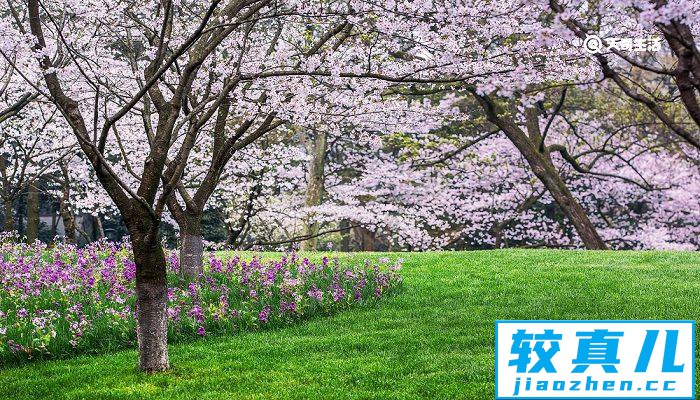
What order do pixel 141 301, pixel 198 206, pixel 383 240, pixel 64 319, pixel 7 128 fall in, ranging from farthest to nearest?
pixel 383 240 → pixel 7 128 → pixel 198 206 → pixel 64 319 → pixel 141 301

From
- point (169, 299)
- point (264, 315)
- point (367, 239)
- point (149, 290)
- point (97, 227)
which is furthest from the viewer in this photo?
point (367, 239)

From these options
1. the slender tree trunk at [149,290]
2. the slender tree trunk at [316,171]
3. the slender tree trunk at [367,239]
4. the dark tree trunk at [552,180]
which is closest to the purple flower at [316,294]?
the slender tree trunk at [149,290]

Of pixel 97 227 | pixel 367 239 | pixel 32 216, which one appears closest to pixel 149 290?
pixel 32 216

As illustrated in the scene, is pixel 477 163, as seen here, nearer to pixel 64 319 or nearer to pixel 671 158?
pixel 671 158

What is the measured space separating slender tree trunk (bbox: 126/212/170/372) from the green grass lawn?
9.1 inches

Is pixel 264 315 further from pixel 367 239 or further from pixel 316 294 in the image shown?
pixel 367 239

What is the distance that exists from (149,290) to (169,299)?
2772mm

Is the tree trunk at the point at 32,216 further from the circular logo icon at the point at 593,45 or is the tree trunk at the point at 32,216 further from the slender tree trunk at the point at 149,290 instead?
the circular logo icon at the point at 593,45

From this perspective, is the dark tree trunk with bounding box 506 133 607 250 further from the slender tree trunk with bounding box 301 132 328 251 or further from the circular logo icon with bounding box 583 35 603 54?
the circular logo icon with bounding box 583 35 603 54

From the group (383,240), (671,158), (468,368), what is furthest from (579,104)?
(468,368)

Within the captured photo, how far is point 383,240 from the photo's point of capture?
1105 inches

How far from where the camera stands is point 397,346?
25.3ft

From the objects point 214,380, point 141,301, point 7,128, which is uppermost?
point 7,128

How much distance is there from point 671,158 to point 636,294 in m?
15.2
